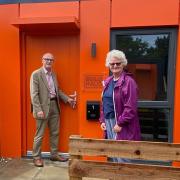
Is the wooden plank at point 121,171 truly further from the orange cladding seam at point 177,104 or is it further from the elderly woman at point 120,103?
the orange cladding seam at point 177,104

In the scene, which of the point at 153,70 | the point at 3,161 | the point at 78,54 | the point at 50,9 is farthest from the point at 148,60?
the point at 3,161

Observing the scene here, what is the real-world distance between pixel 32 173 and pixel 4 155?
89 cm

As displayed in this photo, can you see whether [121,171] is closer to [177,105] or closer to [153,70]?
[177,105]

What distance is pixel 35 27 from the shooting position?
4918 millimetres

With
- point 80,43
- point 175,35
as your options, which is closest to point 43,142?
point 80,43

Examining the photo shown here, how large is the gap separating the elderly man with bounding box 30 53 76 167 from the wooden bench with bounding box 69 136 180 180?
229 cm

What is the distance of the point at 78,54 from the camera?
5.08 metres

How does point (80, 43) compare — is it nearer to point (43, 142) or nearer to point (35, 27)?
point (35, 27)

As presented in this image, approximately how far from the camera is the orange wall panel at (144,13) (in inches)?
177

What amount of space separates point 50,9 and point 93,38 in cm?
83

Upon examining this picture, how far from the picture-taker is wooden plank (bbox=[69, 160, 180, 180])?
8.13 ft

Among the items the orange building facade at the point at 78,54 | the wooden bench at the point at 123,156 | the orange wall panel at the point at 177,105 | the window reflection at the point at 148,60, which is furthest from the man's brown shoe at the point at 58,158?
the wooden bench at the point at 123,156

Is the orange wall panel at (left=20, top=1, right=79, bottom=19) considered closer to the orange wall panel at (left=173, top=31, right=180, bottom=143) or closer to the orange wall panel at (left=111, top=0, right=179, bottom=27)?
the orange wall panel at (left=111, top=0, right=179, bottom=27)

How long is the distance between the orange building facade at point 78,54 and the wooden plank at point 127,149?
222 centimetres
